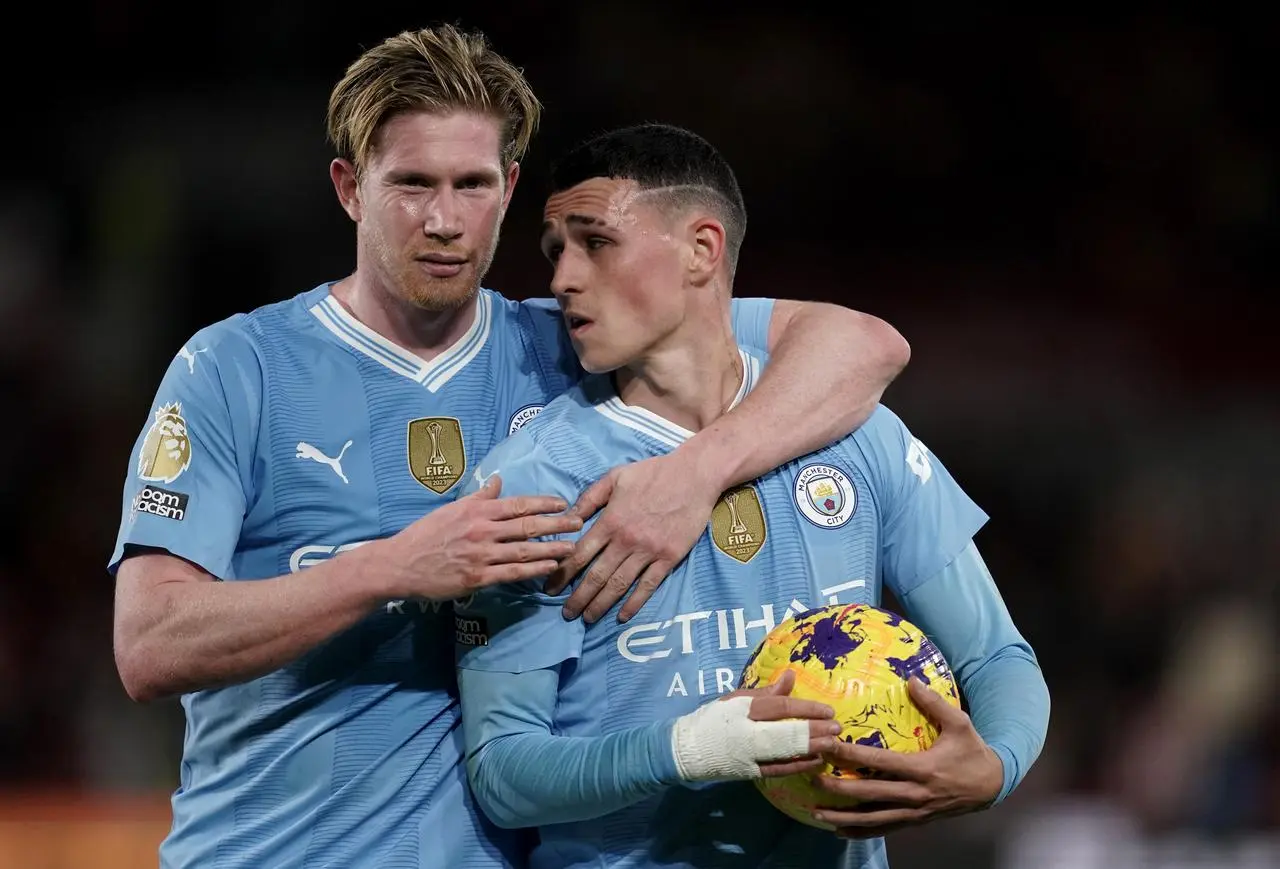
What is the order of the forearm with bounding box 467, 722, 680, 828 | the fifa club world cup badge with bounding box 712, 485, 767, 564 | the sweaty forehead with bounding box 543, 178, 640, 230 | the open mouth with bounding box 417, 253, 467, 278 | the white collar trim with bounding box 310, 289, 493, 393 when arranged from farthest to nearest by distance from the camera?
the white collar trim with bounding box 310, 289, 493, 393, the open mouth with bounding box 417, 253, 467, 278, the sweaty forehead with bounding box 543, 178, 640, 230, the fifa club world cup badge with bounding box 712, 485, 767, 564, the forearm with bounding box 467, 722, 680, 828

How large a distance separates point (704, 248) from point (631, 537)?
2.42 ft

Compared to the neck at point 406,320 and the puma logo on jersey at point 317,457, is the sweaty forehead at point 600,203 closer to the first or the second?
the neck at point 406,320

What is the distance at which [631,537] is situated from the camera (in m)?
3.14

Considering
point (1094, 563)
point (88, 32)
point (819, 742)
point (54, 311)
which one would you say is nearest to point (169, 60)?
point (88, 32)

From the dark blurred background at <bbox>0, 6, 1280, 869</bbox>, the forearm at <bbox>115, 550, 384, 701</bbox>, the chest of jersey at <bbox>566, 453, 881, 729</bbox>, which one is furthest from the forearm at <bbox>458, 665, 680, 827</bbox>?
the dark blurred background at <bbox>0, 6, 1280, 869</bbox>

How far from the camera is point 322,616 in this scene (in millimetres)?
3086

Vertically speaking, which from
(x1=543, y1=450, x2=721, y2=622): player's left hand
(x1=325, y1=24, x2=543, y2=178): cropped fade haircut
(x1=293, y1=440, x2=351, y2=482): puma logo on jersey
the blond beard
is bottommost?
(x1=543, y1=450, x2=721, y2=622): player's left hand

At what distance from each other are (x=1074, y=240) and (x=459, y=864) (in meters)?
8.23

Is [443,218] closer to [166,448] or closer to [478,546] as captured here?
[166,448]

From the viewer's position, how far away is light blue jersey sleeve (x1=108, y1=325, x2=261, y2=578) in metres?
3.29

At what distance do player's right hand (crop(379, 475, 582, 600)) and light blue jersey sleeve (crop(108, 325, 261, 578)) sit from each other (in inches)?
19.4

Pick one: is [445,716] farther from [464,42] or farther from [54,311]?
[54,311]

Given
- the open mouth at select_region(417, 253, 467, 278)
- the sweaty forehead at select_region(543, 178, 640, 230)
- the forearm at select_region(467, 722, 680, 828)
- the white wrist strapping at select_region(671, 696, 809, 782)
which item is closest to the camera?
the white wrist strapping at select_region(671, 696, 809, 782)

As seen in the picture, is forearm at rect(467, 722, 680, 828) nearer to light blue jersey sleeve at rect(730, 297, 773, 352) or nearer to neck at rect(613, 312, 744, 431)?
neck at rect(613, 312, 744, 431)
